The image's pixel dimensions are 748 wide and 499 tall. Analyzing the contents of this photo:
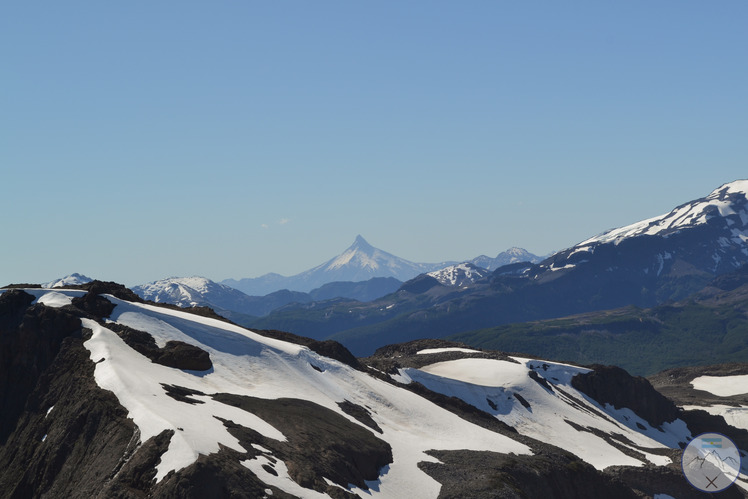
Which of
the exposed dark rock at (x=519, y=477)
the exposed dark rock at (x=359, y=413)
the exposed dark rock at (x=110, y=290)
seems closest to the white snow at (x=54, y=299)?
the exposed dark rock at (x=110, y=290)

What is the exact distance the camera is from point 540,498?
254 ft

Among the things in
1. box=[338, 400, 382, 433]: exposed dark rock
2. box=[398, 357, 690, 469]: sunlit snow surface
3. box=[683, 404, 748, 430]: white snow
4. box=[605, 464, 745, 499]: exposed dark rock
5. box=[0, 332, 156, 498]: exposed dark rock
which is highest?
box=[0, 332, 156, 498]: exposed dark rock

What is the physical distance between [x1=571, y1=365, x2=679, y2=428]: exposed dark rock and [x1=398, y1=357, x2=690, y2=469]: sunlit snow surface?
2078 mm

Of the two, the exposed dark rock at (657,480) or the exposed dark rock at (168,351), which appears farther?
the exposed dark rock at (657,480)

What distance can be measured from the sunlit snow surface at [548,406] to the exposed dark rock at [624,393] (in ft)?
6.82

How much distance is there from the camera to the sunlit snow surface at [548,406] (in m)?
114

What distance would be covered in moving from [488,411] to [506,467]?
134 feet

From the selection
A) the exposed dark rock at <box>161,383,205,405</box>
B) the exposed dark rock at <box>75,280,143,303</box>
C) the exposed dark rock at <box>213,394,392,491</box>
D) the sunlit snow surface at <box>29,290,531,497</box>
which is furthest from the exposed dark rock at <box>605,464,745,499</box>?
the exposed dark rock at <box>75,280,143,303</box>

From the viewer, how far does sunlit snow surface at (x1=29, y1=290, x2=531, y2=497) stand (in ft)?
186

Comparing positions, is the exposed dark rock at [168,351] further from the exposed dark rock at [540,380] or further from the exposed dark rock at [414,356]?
the exposed dark rock at [540,380]

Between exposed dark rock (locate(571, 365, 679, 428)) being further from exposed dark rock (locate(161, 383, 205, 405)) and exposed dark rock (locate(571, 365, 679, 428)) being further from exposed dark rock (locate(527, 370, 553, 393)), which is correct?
exposed dark rock (locate(161, 383, 205, 405))

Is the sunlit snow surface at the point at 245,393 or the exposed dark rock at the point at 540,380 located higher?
the sunlit snow surface at the point at 245,393

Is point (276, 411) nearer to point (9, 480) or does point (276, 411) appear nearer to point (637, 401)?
point (9, 480)

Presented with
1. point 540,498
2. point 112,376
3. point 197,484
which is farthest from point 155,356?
point 540,498
